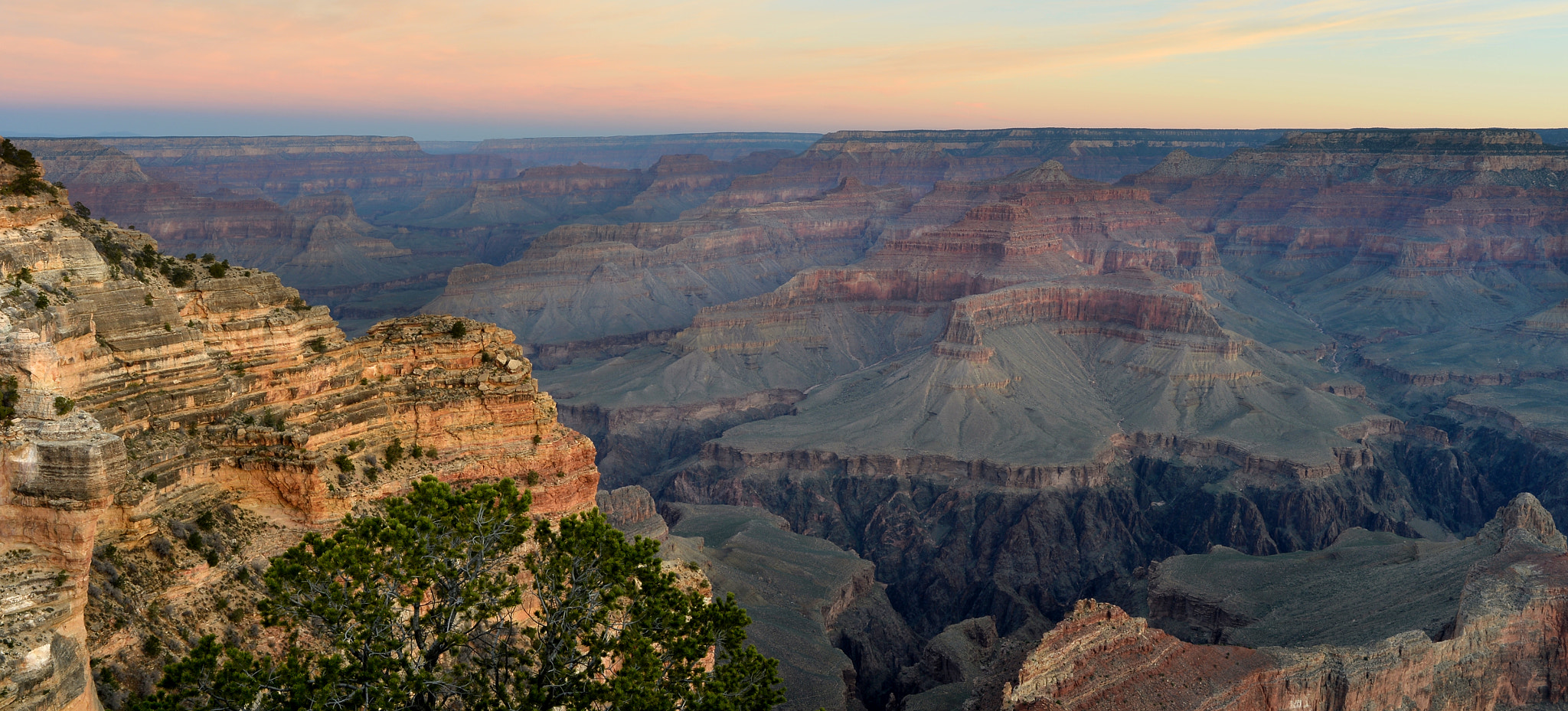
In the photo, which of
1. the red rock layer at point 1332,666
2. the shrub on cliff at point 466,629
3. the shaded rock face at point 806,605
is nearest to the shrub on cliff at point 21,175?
the shrub on cliff at point 466,629

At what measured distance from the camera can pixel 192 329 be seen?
32688mm

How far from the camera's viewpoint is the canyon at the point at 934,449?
Answer: 1216 inches

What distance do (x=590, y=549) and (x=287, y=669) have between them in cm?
789

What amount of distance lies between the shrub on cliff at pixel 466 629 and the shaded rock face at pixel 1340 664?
67.4ft

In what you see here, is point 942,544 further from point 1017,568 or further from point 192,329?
point 192,329

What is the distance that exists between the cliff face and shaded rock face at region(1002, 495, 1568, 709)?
21574mm

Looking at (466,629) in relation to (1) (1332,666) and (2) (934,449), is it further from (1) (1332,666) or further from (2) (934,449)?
(2) (934,449)

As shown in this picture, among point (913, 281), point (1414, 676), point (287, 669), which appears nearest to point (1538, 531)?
point (1414, 676)

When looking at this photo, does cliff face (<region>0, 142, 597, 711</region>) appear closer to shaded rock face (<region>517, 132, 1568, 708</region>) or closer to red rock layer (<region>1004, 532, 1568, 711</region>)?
red rock layer (<region>1004, 532, 1568, 711</region>)

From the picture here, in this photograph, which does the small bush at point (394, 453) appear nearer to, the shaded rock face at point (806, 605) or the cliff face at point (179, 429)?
the cliff face at point (179, 429)

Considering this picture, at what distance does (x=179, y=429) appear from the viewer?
31.7 metres

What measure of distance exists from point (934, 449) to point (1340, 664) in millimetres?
67793

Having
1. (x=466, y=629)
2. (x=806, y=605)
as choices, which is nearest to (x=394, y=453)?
(x=466, y=629)

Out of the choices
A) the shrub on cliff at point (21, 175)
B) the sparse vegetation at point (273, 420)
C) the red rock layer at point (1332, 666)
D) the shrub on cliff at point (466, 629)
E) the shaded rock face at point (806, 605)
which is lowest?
the shaded rock face at point (806, 605)
